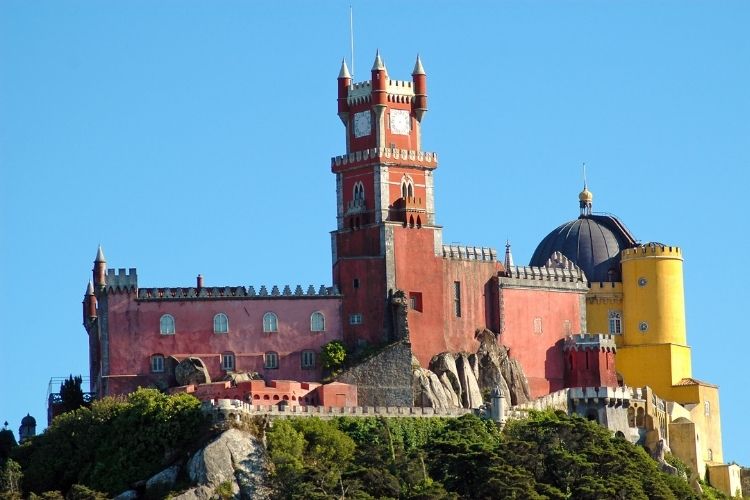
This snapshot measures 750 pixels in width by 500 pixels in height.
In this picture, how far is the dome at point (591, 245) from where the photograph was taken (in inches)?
6176

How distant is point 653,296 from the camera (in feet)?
506

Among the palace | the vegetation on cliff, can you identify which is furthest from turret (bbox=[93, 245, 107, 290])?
the vegetation on cliff

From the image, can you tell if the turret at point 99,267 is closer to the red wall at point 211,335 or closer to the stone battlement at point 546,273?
the red wall at point 211,335

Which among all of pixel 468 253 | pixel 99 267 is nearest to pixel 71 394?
pixel 99 267

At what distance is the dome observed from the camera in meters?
157

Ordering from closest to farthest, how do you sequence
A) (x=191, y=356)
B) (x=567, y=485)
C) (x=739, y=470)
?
1. (x=567, y=485)
2. (x=191, y=356)
3. (x=739, y=470)

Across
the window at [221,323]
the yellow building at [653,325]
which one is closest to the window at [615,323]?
the yellow building at [653,325]

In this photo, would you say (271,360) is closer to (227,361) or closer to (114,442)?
(227,361)

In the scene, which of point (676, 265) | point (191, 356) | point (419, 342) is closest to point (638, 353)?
point (676, 265)

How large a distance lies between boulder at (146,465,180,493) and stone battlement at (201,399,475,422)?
3460 mm

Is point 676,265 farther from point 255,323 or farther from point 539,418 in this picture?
point 255,323

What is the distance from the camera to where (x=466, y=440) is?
136 metres

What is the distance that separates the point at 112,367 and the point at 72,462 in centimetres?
724

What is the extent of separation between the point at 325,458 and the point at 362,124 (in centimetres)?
2214
